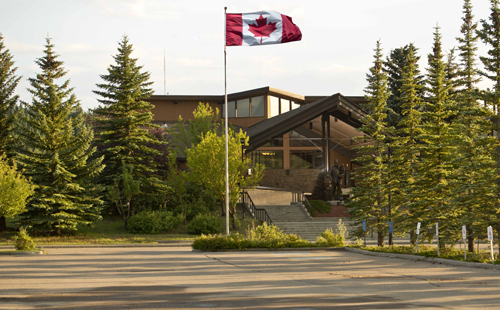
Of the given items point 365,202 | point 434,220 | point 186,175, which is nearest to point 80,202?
point 186,175

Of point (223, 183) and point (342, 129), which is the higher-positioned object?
point (342, 129)

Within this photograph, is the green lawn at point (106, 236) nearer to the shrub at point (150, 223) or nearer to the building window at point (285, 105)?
the shrub at point (150, 223)

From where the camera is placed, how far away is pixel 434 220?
22.2 metres

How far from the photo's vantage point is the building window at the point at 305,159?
48531 millimetres

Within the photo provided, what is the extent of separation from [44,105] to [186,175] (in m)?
9.49

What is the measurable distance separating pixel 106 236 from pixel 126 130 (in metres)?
8.38

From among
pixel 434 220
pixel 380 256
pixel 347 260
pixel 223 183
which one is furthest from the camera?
pixel 223 183

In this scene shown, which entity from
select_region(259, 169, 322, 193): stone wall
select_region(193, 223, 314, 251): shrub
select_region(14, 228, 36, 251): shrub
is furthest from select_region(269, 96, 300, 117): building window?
select_region(14, 228, 36, 251): shrub

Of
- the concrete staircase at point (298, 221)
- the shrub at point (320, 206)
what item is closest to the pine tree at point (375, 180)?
the concrete staircase at point (298, 221)

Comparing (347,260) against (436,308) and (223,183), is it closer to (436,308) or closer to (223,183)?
(436,308)

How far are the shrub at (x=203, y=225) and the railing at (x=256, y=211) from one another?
5002 millimetres

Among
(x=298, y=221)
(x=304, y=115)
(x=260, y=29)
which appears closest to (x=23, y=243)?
(x=260, y=29)

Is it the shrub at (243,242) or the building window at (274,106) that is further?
the building window at (274,106)

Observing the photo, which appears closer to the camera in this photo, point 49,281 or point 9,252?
point 49,281
